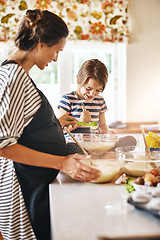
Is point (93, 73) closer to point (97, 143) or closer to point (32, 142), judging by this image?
point (97, 143)

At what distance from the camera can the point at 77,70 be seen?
4012 mm

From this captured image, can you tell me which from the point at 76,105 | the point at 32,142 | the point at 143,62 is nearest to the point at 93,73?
the point at 76,105

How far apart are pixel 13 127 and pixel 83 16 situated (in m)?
3.13

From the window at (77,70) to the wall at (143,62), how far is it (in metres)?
0.11

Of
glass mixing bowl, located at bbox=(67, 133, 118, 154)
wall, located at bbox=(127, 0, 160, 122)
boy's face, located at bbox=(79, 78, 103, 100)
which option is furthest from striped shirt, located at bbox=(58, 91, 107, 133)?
wall, located at bbox=(127, 0, 160, 122)

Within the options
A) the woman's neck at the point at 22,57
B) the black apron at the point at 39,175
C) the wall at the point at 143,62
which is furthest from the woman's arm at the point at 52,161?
the wall at the point at 143,62

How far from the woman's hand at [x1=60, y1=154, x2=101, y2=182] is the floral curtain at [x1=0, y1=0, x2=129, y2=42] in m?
2.91

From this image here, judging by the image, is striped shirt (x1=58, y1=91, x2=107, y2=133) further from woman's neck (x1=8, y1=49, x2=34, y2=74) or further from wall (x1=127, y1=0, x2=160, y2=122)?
wall (x1=127, y1=0, x2=160, y2=122)

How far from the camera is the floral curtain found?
360 centimetres

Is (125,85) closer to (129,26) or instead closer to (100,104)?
(129,26)

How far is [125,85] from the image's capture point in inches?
158

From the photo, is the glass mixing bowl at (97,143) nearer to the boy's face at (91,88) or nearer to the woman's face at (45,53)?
the woman's face at (45,53)

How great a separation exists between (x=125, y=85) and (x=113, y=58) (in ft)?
1.41

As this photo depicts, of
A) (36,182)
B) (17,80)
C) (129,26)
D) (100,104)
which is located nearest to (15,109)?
(17,80)
